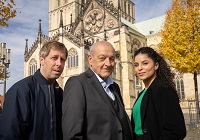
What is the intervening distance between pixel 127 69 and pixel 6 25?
2111 centimetres

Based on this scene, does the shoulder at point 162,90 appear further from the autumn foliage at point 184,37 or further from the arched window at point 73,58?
the arched window at point 73,58

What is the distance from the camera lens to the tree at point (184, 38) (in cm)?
1263

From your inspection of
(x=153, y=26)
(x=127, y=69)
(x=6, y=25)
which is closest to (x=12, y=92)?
(x=6, y=25)

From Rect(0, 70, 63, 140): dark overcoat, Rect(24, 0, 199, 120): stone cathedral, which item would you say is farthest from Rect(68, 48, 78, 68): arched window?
Rect(0, 70, 63, 140): dark overcoat

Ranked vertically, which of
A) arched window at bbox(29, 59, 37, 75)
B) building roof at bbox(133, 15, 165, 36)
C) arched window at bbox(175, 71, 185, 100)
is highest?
building roof at bbox(133, 15, 165, 36)

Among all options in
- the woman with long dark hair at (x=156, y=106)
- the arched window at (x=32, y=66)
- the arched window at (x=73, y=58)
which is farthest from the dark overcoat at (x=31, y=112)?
the arched window at (x=32, y=66)

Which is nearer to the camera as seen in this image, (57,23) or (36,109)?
(36,109)

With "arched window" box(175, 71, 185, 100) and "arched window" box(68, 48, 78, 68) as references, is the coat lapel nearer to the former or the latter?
"arched window" box(68, 48, 78, 68)

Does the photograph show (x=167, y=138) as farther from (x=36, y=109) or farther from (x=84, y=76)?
(x=36, y=109)

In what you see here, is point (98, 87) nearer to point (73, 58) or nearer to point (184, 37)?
point (184, 37)

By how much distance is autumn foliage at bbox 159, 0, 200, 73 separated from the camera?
12.6m

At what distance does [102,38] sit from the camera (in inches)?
1362

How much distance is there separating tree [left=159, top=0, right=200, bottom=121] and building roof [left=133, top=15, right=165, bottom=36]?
2793cm

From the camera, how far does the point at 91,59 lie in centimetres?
275
